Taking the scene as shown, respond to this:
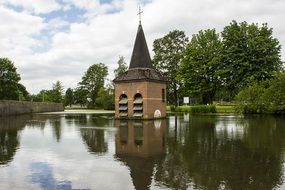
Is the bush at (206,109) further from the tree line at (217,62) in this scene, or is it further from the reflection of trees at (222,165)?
the reflection of trees at (222,165)

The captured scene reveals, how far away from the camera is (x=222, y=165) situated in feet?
32.6

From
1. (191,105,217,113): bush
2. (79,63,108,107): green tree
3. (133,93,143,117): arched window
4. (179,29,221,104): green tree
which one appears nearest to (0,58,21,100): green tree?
(79,63,108,107): green tree

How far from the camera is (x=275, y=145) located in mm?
14086

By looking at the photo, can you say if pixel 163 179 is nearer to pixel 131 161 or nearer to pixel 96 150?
pixel 131 161

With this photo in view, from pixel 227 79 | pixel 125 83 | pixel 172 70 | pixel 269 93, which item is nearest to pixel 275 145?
pixel 125 83

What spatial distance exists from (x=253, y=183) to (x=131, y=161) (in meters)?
4.06

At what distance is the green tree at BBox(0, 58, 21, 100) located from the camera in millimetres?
61878

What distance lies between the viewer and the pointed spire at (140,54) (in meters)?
35.7

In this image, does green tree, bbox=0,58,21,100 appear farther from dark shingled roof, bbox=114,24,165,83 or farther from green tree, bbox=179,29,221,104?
dark shingled roof, bbox=114,24,165,83

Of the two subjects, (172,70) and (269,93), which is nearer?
(269,93)

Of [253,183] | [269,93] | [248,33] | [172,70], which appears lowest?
[253,183]

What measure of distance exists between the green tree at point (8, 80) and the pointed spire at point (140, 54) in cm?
3436

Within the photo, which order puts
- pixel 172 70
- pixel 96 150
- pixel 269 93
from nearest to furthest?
pixel 96 150
pixel 269 93
pixel 172 70

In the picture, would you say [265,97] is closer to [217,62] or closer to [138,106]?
[217,62]
